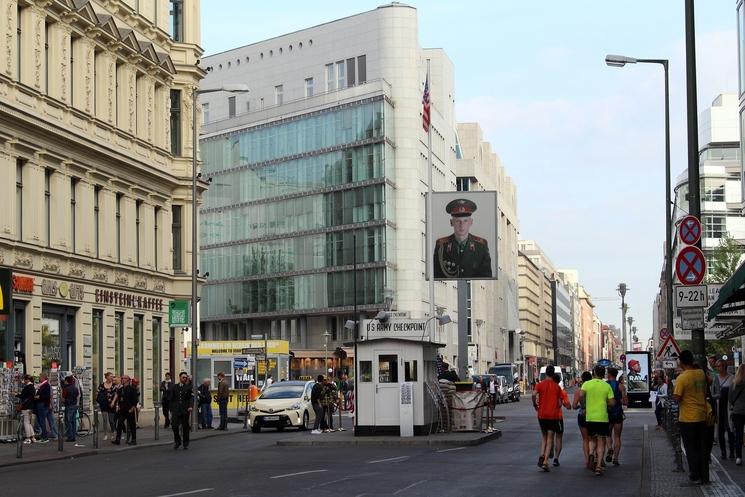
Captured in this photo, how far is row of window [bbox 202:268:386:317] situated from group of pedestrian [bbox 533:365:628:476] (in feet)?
257

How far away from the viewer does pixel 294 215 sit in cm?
10850

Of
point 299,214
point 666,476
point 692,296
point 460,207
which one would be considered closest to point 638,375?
point 460,207

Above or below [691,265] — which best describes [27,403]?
below

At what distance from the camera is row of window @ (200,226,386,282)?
10375 centimetres

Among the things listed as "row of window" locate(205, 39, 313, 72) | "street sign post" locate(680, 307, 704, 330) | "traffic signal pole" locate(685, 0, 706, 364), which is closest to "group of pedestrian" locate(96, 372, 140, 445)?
"traffic signal pole" locate(685, 0, 706, 364)

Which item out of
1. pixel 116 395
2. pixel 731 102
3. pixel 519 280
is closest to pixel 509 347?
pixel 519 280

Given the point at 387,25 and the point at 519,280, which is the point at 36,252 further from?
the point at 519,280

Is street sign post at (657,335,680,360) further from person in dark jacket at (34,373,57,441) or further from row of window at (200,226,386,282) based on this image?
row of window at (200,226,386,282)

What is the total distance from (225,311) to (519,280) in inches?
3629

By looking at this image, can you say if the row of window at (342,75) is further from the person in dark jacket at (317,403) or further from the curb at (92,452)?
the curb at (92,452)

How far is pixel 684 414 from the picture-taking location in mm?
18203

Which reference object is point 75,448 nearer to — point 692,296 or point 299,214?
point 692,296

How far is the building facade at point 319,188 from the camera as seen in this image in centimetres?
10369

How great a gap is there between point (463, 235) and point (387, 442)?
1301 cm
